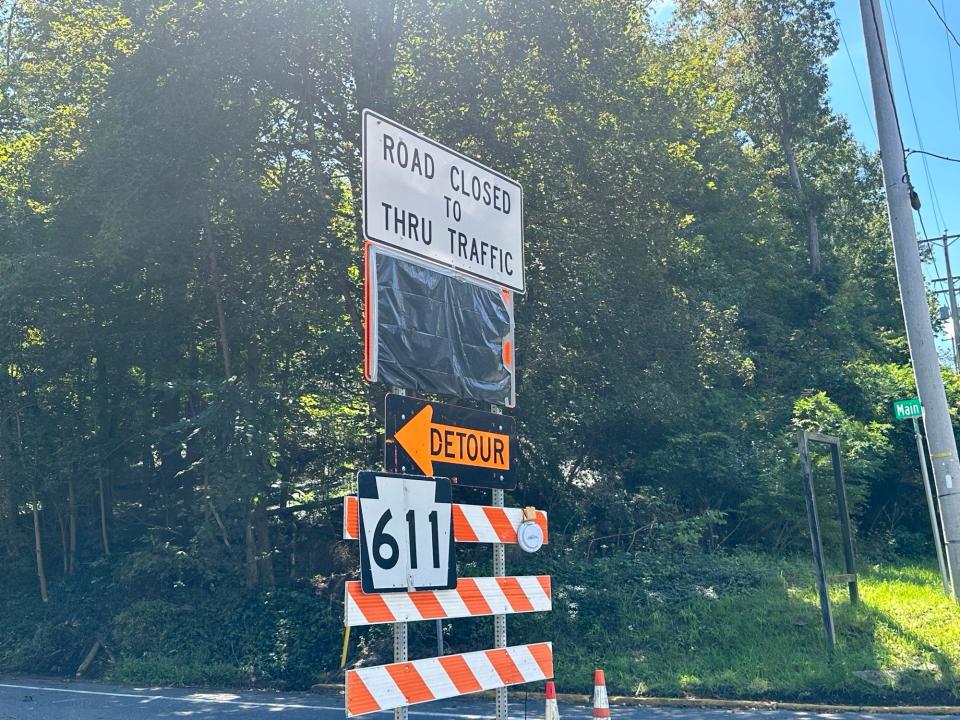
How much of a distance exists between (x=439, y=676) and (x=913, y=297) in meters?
10.3

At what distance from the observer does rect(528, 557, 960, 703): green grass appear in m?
10.8

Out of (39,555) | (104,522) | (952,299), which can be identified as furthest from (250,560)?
(952,299)

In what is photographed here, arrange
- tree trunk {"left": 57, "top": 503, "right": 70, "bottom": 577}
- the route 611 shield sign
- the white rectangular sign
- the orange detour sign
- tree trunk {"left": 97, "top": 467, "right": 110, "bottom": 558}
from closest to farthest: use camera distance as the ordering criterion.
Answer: the route 611 shield sign, the orange detour sign, the white rectangular sign, tree trunk {"left": 97, "top": 467, "right": 110, "bottom": 558}, tree trunk {"left": 57, "top": 503, "right": 70, "bottom": 577}

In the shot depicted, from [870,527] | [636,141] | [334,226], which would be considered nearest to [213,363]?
[334,226]

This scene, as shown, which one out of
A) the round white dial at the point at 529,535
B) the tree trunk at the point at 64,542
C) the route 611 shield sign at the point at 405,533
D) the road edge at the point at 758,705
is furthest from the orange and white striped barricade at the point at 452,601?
the tree trunk at the point at 64,542

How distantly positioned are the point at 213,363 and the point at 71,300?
311 centimetres

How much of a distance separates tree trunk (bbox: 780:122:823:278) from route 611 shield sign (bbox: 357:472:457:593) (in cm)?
3123

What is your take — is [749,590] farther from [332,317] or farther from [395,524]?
[395,524]

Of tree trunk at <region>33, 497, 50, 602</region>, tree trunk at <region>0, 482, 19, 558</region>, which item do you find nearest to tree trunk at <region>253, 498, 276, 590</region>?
tree trunk at <region>33, 497, 50, 602</region>

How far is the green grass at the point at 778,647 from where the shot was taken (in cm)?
1082

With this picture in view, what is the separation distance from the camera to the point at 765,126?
38625 millimetres

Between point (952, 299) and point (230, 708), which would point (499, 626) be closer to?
point (230, 708)

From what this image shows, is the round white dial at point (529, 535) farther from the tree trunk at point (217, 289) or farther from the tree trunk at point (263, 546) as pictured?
the tree trunk at point (263, 546)

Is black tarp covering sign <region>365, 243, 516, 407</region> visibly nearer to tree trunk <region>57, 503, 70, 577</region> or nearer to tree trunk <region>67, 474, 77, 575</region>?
tree trunk <region>67, 474, 77, 575</region>
